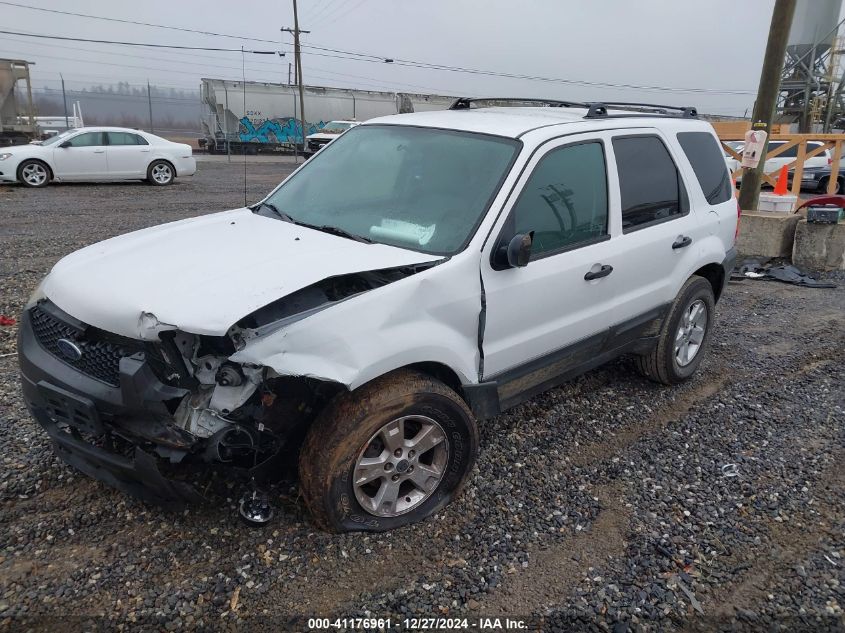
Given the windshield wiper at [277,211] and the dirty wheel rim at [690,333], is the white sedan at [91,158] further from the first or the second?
the dirty wheel rim at [690,333]

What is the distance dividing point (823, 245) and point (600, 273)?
662 cm

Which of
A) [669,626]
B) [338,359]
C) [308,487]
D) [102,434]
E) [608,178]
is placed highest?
[608,178]

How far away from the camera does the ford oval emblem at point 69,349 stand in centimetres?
274

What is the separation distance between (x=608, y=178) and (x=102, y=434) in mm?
2992

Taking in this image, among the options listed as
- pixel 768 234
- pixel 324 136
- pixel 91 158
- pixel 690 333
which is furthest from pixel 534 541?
pixel 324 136

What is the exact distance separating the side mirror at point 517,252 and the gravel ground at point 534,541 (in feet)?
4.07

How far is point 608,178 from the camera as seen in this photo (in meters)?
3.83

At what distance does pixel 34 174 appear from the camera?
1540 cm

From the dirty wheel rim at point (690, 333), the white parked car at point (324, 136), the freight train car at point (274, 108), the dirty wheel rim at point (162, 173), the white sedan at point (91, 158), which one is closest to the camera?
the dirty wheel rim at point (690, 333)

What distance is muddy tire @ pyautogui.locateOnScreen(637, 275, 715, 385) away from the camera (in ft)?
15.0

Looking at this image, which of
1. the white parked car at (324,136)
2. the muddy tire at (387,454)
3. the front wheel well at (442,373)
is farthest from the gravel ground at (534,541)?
the white parked car at (324,136)

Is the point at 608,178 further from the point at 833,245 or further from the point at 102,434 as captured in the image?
the point at 833,245

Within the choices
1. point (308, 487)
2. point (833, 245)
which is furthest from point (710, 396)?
point (833, 245)

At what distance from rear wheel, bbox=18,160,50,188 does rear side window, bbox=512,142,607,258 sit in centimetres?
1555
